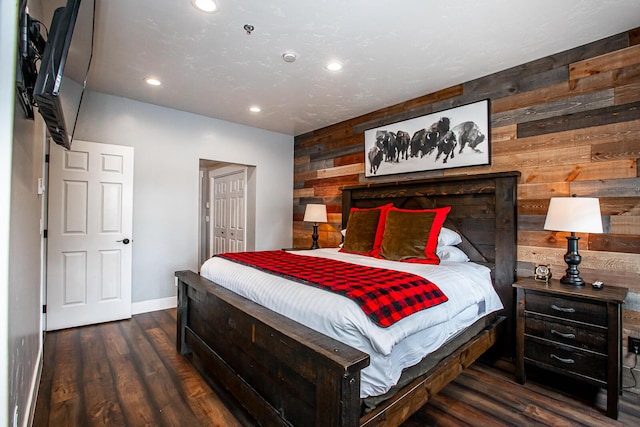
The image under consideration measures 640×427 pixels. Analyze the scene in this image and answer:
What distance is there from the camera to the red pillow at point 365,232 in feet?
10.7

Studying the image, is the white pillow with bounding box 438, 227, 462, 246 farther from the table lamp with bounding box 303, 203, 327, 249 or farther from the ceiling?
the table lamp with bounding box 303, 203, 327, 249

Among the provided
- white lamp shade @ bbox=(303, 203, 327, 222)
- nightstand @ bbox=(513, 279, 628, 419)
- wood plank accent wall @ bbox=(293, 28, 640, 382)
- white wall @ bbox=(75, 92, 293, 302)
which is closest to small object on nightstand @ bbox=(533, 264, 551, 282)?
nightstand @ bbox=(513, 279, 628, 419)

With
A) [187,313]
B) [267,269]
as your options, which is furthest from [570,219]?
[187,313]

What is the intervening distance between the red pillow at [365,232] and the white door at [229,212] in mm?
2204

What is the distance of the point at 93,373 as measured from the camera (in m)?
2.36

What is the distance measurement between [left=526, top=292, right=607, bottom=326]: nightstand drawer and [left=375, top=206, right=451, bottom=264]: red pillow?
738mm

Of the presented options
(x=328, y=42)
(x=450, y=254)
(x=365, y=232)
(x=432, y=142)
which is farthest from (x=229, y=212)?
(x=450, y=254)

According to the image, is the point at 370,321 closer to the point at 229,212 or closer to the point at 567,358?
the point at 567,358

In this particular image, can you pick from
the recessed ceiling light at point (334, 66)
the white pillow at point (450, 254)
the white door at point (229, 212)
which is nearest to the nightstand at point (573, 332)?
the white pillow at point (450, 254)

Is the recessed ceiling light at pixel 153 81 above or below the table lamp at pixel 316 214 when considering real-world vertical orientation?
above

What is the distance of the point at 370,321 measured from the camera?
4.96 ft

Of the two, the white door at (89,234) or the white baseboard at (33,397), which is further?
the white door at (89,234)

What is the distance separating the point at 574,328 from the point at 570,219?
2.39ft

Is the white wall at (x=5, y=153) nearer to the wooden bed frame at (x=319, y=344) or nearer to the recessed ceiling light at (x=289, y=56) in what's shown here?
the wooden bed frame at (x=319, y=344)
